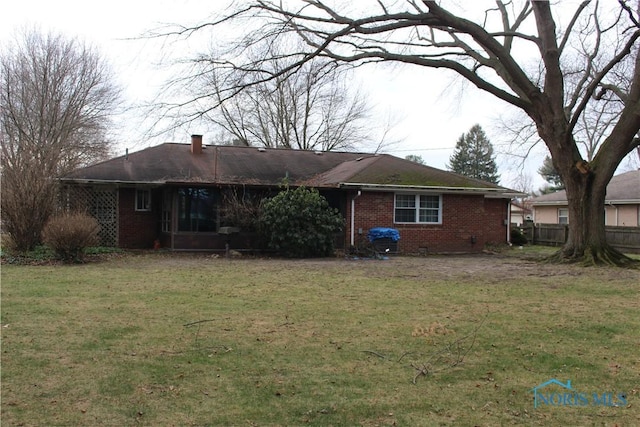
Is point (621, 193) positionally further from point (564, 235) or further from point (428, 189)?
point (428, 189)

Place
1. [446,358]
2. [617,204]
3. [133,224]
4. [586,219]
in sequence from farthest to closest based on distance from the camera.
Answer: [617,204] < [133,224] < [586,219] < [446,358]

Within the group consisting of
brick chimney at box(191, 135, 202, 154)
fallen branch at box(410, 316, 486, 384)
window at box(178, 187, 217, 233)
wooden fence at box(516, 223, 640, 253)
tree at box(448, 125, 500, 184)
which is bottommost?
fallen branch at box(410, 316, 486, 384)

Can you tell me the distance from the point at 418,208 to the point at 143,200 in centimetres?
1027

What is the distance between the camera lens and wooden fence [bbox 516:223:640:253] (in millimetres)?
22919

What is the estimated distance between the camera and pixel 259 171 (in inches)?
822

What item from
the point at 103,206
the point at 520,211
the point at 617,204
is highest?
the point at 520,211

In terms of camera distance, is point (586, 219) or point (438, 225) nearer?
point (586, 219)

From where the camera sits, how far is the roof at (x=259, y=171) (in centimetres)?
1855

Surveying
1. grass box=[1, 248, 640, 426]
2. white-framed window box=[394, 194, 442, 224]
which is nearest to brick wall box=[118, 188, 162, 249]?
grass box=[1, 248, 640, 426]

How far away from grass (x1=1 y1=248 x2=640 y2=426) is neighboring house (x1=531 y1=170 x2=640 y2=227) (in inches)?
730

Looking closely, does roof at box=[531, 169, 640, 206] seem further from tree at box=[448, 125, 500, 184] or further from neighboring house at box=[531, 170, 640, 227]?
tree at box=[448, 125, 500, 184]

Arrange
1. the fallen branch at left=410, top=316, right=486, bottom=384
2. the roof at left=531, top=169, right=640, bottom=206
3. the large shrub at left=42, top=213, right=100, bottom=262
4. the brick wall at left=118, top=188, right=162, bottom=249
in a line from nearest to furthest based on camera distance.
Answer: the fallen branch at left=410, top=316, right=486, bottom=384
the large shrub at left=42, top=213, right=100, bottom=262
the brick wall at left=118, top=188, right=162, bottom=249
the roof at left=531, top=169, right=640, bottom=206

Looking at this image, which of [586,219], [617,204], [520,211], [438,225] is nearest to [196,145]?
[438,225]

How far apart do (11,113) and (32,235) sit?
17868mm
